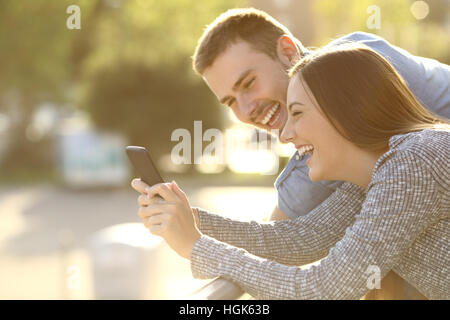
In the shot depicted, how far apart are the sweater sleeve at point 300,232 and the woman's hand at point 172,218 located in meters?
0.38

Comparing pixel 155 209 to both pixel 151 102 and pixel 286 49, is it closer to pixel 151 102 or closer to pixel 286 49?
pixel 286 49

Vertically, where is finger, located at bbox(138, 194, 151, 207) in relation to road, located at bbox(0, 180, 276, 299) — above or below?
above

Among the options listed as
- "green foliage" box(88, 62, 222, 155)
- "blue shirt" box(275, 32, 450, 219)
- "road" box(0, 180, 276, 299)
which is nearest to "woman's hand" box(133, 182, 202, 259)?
"blue shirt" box(275, 32, 450, 219)

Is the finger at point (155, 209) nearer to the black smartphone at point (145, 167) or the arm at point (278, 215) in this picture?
the black smartphone at point (145, 167)

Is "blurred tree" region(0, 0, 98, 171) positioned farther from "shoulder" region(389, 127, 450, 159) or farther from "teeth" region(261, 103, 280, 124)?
"shoulder" region(389, 127, 450, 159)

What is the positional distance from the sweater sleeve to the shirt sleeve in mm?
604

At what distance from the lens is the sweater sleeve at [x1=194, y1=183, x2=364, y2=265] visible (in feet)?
7.31

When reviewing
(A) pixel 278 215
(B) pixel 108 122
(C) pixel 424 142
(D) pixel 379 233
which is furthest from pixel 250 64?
(B) pixel 108 122

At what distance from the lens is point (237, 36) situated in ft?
10.0

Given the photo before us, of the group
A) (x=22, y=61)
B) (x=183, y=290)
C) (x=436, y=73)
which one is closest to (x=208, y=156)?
(x=22, y=61)

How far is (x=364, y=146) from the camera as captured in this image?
1762 mm

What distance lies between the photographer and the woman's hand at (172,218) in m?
1.81

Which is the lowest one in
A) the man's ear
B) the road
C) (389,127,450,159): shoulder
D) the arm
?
the road

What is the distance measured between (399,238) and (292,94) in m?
0.50
